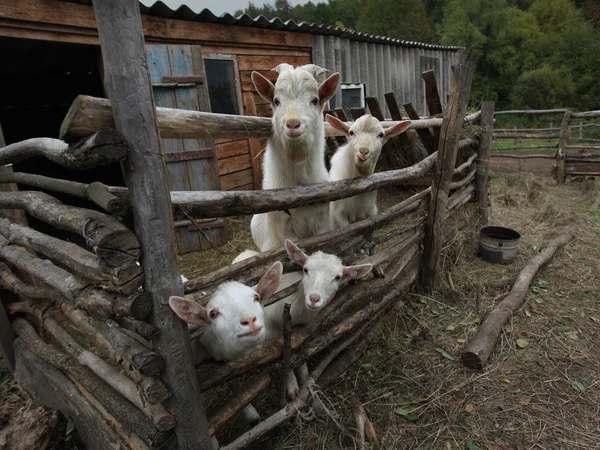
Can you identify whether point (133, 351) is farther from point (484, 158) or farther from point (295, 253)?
point (484, 158)

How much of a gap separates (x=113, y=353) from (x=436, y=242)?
3717 millimetres

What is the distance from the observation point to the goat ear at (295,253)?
8.85ft

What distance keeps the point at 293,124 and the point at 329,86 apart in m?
0.60

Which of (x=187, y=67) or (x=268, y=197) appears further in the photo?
(x=187, y=67)

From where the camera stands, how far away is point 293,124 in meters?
2.55

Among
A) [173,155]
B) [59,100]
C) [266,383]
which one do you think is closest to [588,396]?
[266,383]

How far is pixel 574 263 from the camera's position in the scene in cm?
545

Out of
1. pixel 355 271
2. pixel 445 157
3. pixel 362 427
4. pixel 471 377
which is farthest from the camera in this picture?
pixel 445 157

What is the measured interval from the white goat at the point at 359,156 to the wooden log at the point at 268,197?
0.70ft

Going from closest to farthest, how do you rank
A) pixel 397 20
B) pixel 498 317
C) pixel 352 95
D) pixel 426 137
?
pixel 498 317 < pixel 426 137 < pixel 352 95 < pixel 397 20

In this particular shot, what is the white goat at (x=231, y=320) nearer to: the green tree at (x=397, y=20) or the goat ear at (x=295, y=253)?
the goat ear at (x=295, y=253)

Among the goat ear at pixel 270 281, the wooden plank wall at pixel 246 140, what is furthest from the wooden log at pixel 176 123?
the wooden plank wall at pixel 246 140

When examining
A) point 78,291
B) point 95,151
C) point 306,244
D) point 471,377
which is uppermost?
point 95,151

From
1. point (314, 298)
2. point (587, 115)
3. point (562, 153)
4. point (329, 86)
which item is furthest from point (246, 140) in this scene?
point (587, 115)
